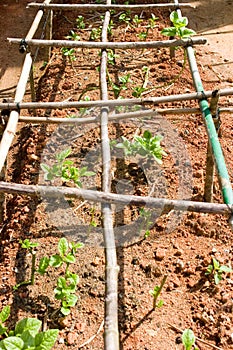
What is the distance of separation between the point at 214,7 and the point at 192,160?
3.38 metres

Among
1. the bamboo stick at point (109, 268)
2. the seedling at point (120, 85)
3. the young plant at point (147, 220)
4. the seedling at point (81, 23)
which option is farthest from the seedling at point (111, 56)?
the young plant at point (147, 220)

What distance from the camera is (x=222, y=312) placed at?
261 cm

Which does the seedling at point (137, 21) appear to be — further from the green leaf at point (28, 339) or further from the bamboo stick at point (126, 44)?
the green leaf at point (28, 339)

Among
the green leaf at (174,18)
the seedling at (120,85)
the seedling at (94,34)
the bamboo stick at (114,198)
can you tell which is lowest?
the bamboo stick at (114,198)

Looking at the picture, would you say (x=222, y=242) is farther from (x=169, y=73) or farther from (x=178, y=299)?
(x=169, y=73)

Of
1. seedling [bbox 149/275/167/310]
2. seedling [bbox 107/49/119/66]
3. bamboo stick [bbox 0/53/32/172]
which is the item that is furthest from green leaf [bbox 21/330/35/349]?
seedling [bbox 107/49/119/66]

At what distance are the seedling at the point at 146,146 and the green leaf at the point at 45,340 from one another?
151 centimetres

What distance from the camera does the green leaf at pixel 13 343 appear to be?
6.02ft

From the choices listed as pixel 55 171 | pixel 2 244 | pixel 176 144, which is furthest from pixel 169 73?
pixel 2 244

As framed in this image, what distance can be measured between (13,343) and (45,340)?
0.13m

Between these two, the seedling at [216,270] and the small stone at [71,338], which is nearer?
the small stone at [71,338]

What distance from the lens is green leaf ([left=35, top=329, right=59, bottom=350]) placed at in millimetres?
1896

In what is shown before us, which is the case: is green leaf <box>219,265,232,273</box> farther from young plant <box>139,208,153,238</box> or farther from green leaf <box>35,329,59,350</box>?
green leaf <box>35,329,59,350</box>

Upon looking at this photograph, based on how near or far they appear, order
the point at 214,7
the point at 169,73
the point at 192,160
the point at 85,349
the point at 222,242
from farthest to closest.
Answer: the point at 214,7 → the point at 169,73 → the point at 192,160 → the point at 222,242 → the point at 85,349
